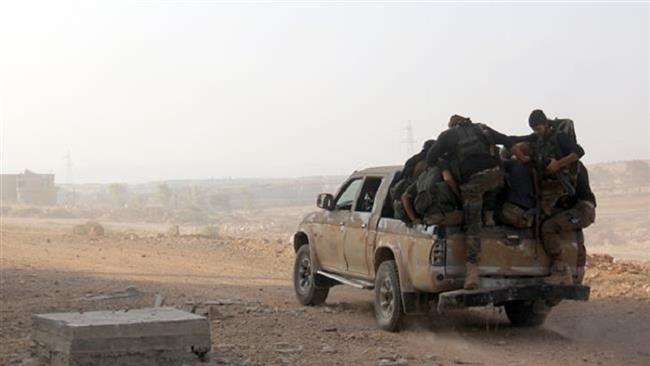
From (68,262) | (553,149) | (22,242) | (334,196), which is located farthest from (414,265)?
(22,242)

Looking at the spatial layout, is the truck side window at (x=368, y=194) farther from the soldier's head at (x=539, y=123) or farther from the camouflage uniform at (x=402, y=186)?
the soldier's head at (x=539, y=123)

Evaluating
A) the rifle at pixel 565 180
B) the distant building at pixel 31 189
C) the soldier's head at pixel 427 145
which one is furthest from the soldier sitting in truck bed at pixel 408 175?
the distant building at pixel 31 189

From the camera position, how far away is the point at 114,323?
305 inches

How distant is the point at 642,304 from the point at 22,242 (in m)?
17.9

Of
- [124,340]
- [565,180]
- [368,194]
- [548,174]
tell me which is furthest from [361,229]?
[124,340]

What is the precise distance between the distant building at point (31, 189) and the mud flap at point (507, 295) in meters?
67.1

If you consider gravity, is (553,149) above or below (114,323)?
above

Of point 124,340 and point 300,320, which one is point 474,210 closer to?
point 300,320

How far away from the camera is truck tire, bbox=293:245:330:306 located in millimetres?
12516

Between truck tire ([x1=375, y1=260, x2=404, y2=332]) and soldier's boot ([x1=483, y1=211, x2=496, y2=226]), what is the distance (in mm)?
1172

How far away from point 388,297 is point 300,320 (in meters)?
1.20

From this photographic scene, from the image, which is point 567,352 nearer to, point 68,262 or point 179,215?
point 68,262

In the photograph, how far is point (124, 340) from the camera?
7.69 m

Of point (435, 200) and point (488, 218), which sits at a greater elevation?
point (435, 200)
